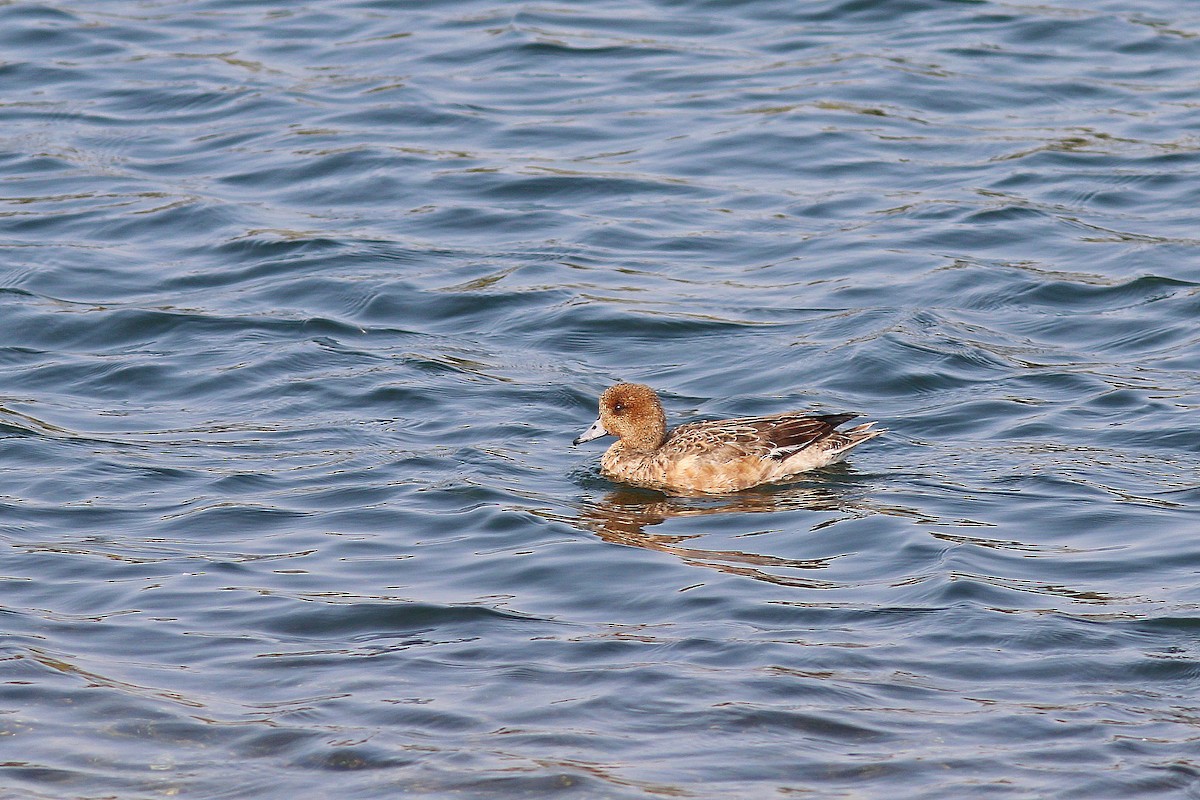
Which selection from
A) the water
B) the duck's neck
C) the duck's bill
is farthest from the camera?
the duck's neck

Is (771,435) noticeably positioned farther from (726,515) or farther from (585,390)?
(585,390)

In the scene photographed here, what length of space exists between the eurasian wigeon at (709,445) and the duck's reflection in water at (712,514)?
11 centimetres

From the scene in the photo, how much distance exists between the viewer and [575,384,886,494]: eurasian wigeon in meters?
9.60

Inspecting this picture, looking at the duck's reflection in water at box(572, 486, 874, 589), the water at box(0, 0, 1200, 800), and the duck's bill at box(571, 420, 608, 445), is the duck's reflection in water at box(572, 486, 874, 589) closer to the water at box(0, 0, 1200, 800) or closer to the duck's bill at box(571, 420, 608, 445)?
the water at box(0, 0, 1200, 800)

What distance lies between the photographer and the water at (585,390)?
651 cm

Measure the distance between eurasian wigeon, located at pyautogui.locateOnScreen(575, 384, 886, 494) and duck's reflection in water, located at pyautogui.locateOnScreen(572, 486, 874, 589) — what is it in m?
0.11

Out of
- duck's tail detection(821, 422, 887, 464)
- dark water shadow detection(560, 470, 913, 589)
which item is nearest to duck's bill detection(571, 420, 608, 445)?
dark water shadow detection(560, 470, 913, 589)

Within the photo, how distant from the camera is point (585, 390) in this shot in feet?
36.2

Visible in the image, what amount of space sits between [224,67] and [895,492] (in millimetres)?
10502

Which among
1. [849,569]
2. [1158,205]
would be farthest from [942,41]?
[849,569]

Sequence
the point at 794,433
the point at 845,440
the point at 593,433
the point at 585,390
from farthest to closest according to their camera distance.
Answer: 1. the point at 585,390
2. the point at 593,433
3. the point at 845,440
4. the point at 794,433

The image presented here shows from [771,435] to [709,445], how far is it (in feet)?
1.18

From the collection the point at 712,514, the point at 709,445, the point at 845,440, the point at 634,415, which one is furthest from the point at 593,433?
the point at 845,440

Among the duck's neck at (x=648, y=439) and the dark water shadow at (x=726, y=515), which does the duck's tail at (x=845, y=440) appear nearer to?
the dark water shadow at (x=726, y=515)
